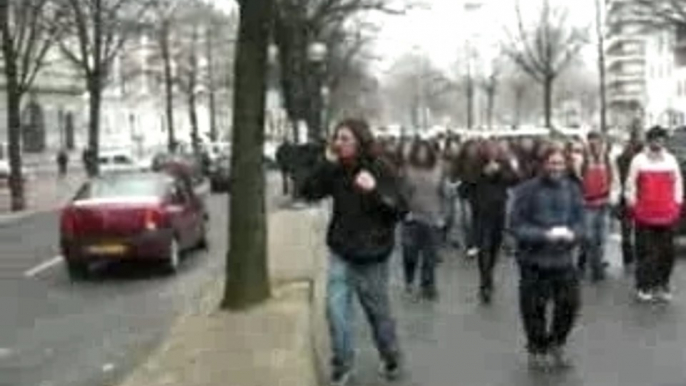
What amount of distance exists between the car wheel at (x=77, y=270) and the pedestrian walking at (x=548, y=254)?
12.3 meters

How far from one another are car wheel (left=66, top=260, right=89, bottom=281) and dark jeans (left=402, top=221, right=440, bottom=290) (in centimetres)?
655

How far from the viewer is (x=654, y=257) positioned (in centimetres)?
1681

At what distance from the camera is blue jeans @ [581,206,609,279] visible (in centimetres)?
1897

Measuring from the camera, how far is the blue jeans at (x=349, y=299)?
37.3ft

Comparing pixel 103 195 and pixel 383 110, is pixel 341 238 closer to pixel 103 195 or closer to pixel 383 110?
pixel 103 195

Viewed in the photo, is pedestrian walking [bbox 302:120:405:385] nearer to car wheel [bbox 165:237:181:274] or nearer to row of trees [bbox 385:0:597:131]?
car wheel [bbox 165:237:181:274]

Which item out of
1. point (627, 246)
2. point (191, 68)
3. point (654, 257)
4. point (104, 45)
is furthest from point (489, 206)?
point (191, 68)

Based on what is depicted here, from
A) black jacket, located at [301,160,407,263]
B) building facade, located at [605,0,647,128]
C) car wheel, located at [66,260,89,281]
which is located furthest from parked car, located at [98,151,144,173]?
building facade, located at [605,0,647,128]

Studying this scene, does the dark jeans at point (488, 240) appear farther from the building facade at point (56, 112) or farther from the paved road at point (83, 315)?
the building facade at point (56, 112)

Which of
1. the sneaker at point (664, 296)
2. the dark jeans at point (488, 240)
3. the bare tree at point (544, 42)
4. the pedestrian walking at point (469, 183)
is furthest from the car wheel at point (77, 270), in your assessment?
the bare tree at point (544, 42)

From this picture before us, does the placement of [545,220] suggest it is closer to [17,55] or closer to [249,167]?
[249,167]

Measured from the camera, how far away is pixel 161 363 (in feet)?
37.4

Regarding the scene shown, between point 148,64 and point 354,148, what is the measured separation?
91.9 metres

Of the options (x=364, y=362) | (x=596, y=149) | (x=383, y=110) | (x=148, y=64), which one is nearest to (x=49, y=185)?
(x=148, y=64)
